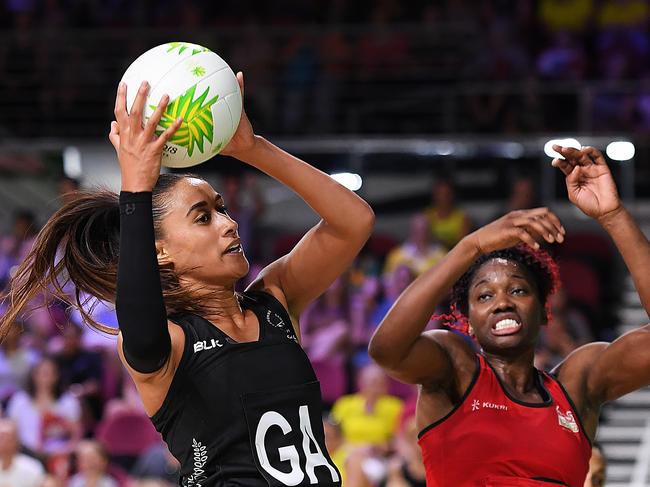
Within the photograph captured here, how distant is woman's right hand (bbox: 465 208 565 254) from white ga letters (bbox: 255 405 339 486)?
79 cm

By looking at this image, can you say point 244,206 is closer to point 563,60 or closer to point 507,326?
point 563,60

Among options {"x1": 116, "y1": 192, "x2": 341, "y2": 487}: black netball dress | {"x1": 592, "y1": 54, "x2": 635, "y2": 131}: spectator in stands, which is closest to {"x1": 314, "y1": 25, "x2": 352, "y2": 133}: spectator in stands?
{"x1": 592, "y1": 54, "x2": 635, "y2": 131}: spectator in stands

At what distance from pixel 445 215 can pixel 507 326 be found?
5.74 meters

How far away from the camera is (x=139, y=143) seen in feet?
9.41

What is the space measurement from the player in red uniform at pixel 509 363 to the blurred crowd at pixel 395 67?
6540mm

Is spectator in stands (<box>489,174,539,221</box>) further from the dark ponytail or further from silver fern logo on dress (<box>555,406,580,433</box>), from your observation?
the dark ponytail

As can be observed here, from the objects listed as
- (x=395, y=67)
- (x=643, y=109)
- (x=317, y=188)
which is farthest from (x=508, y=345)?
(x=395, y=67)

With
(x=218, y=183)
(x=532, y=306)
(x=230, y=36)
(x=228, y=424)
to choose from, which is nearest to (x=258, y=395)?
(x=228, y=424)

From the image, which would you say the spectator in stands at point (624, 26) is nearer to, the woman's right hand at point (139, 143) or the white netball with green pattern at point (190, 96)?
the white netball with green pattern at point (190, 96)

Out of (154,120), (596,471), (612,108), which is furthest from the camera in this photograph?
(612,108)

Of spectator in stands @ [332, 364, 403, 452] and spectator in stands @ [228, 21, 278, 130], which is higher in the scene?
spectator in stands @ [228, 21, 278, 130]

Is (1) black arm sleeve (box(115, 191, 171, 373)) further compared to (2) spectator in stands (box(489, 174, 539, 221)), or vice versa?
(2) spectator in stands (box(489, 174, 539, 221))

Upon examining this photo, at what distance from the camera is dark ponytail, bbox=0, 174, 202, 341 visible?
3252 millimetres

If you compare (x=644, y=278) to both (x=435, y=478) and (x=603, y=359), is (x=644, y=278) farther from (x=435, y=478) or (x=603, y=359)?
(x=435, y=478)
